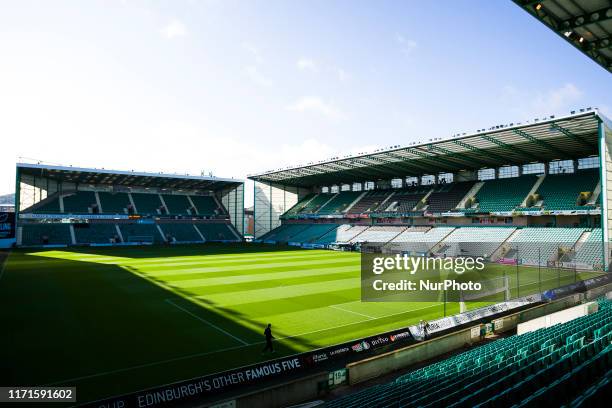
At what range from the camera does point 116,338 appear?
53.1 feet

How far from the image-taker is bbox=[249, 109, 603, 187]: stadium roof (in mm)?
35594

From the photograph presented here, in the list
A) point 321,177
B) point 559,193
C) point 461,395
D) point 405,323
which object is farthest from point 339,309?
point 321,177

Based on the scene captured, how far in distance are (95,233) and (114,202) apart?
→ 8.30 meters

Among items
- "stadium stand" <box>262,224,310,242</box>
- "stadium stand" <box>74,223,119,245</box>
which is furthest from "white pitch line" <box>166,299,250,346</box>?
"stadium stand" <box>262,224,310,242</box>

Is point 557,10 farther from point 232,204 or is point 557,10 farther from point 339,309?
point 232,204

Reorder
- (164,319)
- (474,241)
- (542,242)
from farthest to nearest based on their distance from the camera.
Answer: (474,241) < (542,242) < (164,319)

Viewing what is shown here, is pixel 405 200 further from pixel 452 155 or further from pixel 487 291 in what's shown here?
pixel 487 291

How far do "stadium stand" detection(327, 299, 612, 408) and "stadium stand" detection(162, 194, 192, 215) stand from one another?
71268mm

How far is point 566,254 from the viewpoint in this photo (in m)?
39.2

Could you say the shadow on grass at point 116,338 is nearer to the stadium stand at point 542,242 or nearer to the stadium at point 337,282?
the stadium at point 337,282

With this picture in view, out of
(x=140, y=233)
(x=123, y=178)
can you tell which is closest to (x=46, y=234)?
(x=140, y=233)

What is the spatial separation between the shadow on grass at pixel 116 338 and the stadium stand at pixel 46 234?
123 ft

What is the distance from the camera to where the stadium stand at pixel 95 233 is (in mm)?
62219

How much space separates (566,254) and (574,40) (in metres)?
33.1
